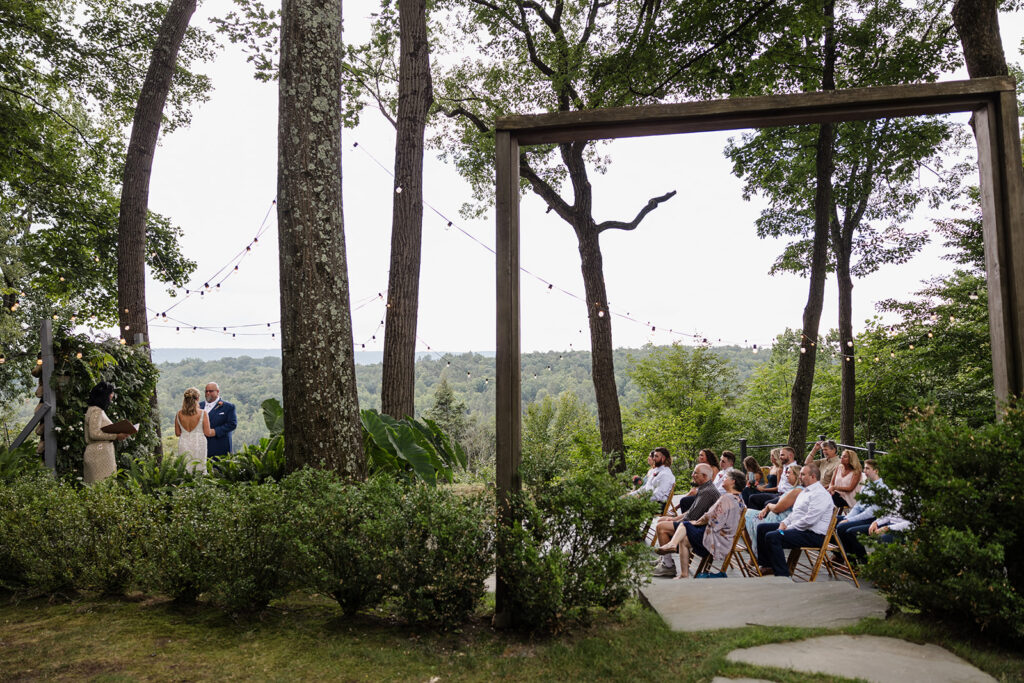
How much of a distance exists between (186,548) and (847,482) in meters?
5.95

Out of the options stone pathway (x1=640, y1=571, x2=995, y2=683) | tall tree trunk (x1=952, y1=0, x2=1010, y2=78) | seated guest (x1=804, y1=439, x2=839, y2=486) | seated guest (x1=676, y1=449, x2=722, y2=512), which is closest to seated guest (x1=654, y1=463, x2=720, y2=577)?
seated guest (x1=676, y1=449, x2=722, y2=512)

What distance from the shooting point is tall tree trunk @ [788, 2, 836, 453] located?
10.9 m

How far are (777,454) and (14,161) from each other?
597 inches

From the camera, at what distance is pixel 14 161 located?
12898mm

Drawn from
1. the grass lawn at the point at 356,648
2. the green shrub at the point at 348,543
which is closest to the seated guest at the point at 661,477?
the grass lawn at the point at 356,648

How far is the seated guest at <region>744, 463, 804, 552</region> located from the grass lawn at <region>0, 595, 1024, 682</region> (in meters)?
2.39

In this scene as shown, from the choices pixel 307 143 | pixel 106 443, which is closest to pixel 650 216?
pixel 307 143

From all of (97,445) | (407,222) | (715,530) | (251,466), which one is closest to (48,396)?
(97,445)

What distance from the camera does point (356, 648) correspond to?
10.9 ft

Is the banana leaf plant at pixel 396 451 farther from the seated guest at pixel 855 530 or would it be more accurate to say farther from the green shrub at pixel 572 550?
the seated guest at pixel 855 530

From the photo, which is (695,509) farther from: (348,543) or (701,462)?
(348,543)

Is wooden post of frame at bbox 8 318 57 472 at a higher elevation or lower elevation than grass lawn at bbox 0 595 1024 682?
higher

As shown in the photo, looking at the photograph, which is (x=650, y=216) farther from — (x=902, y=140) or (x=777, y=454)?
(x=777, y=454)

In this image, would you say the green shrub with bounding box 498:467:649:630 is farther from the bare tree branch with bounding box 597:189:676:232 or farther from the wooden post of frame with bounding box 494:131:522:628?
the bare tree branch with bounding box 597:189:676:232
